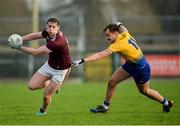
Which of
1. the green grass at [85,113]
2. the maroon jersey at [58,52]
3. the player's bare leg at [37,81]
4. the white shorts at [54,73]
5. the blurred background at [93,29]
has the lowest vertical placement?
the blurred background at [93,29]

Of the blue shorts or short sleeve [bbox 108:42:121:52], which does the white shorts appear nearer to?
short sleeve [bbox 108:42:121:52]

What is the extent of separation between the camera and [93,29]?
3881 centimetres

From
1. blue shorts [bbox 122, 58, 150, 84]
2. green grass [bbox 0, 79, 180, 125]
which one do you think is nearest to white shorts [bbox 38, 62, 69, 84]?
green grass [bbox 0, 79, 180, 125]

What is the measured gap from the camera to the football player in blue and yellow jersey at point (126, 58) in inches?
498

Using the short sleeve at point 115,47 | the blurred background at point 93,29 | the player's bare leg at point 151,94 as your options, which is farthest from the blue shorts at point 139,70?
the blurred background at point 93,29

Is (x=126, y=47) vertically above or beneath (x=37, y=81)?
above

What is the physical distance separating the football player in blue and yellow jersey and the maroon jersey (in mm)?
785

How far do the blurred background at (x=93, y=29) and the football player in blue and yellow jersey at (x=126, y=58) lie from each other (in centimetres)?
1366

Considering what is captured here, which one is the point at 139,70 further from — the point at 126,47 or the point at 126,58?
the point at 126,47

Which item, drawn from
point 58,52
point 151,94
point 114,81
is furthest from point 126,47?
point 58,52

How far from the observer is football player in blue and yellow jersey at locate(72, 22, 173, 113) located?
12.7 m

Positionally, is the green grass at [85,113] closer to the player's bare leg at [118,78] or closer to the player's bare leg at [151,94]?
the player's bare leg at [151,94]

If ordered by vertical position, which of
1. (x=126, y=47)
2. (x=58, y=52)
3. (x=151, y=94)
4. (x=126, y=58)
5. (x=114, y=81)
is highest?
(x=126, y=47)

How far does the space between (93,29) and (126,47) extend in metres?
26.1
